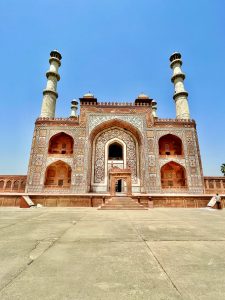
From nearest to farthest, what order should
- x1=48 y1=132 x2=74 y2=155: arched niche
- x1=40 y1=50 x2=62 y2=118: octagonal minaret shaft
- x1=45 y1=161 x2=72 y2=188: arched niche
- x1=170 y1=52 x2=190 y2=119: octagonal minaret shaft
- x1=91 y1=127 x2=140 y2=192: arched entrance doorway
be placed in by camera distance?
x1=91 y1=127 x2=140 y2=192: arched entrance doorway → x1=45 y1=161 x2=72 y2=188: arched niche → x1=48 y1=132 x2=74 y2=155: arched niche → x1=40 y1=50 x2=62 y2=118: octagonal minaret shaft → x1=170 y1=52 x2=190 y2=119: octagonal minaret shaft

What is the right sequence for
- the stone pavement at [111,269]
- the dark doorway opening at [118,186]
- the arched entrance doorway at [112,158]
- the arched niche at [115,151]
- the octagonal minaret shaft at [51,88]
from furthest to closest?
the arched niche at [115,151], the dark doorway opening at [118,186], the octagonal minaret shaft at [51,88], the arched entrance doorway at [112,158], the stone pavement at [111,269]

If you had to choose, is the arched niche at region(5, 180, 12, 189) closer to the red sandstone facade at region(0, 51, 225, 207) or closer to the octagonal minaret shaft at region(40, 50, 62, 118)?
the red sandstone facade at region(0, 51, 225, 207)

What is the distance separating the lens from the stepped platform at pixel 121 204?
835cm

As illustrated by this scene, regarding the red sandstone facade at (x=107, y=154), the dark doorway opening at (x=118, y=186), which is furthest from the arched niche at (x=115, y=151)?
the dark doorway opening at (x=118, y=186)

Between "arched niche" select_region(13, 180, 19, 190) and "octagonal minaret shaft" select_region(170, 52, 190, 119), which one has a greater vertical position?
"octagonal minaret shaft" select_region(170, 52, 190, 119)

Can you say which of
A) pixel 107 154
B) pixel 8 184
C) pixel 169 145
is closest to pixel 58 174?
pixel 8 184

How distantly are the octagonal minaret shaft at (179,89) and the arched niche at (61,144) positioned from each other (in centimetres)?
1152

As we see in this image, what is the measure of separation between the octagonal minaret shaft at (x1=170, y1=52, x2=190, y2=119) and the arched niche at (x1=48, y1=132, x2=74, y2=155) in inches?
453

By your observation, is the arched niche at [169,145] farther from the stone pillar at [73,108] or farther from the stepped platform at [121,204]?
the stone pillar at [73,108]

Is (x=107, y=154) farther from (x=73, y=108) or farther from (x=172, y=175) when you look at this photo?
(x=73, y=108)

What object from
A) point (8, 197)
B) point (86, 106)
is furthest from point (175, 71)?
point (8, 197)

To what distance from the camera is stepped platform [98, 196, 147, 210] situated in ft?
27.4

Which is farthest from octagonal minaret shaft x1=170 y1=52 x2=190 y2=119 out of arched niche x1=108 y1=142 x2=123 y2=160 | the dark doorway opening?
the dark doorway opening

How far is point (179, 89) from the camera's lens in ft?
61.3
